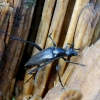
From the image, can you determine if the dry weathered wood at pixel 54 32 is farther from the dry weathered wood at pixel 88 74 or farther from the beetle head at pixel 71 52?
the dry weathered wood at pixel 88 74

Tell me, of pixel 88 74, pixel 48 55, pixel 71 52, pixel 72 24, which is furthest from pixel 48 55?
pixel 88 74

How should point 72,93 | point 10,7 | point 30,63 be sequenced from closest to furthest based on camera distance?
point 72,93, point 10,7, point 30,63

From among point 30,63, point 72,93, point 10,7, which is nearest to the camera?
point 72,93

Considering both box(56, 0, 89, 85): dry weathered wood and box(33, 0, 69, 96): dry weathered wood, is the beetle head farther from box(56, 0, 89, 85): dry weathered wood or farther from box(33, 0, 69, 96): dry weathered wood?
box(33, 0, 69, 96): dry weathered wood

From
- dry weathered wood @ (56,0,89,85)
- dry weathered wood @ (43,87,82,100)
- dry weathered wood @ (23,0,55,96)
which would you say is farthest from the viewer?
dry weathered wood @ (23,0,55,96)

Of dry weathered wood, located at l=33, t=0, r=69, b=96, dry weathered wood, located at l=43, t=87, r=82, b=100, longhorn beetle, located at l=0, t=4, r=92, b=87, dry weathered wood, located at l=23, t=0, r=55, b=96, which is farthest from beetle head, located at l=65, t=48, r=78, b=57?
dry weathered wood, located at l=43, t=87, r=82, b=100

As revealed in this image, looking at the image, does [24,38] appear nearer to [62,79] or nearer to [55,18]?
[55,18]

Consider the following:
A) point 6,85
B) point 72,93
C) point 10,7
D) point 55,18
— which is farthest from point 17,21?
point 72,93

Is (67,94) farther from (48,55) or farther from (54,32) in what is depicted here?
(54,32)

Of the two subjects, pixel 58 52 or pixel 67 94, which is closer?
pixel 67 94

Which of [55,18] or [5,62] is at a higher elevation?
[55,18]

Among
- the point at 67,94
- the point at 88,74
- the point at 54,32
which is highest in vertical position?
the point at 54,32
